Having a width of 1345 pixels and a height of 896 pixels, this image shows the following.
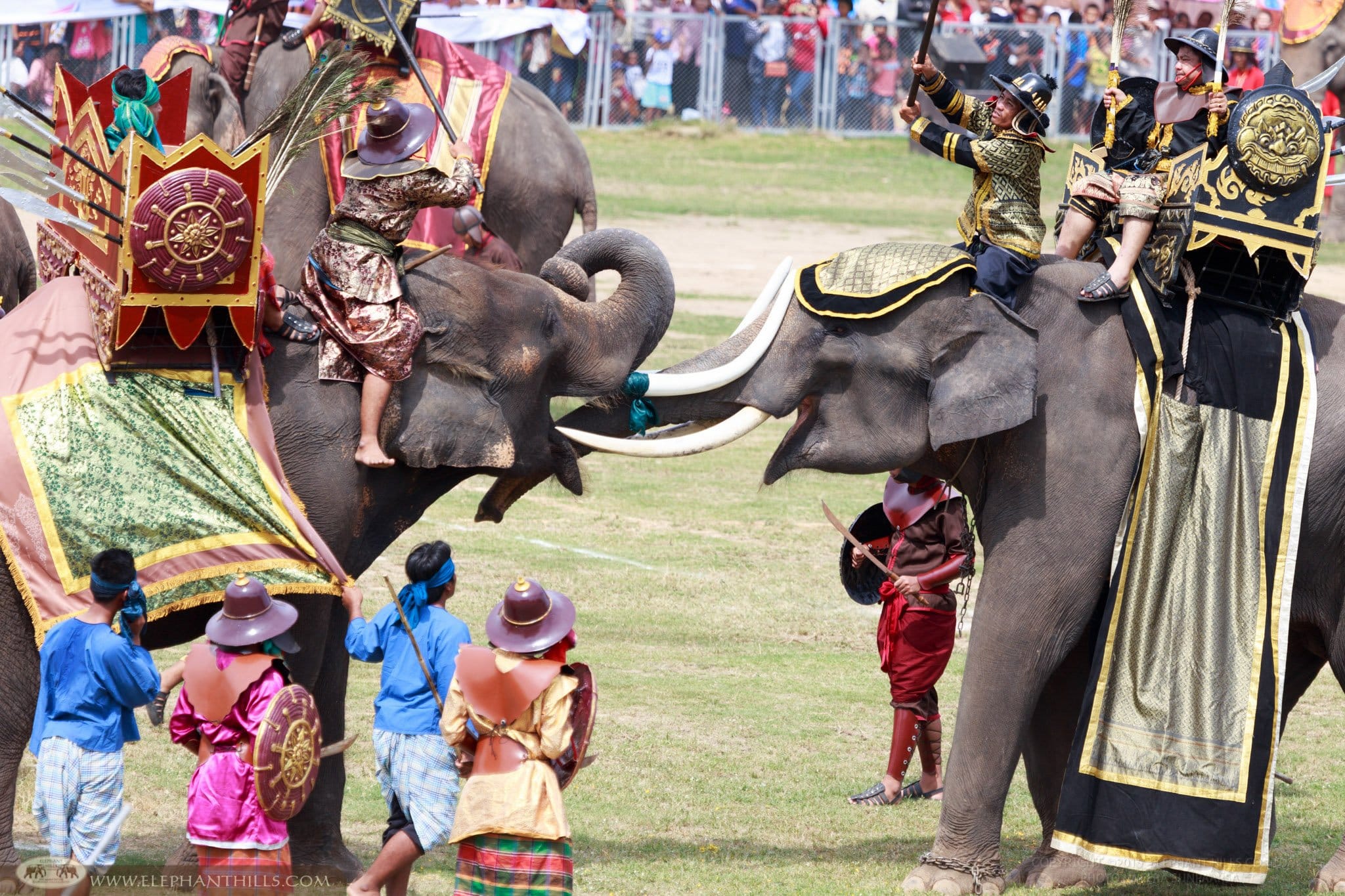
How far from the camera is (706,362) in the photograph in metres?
6.89

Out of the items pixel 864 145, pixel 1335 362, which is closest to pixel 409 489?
pixel 1335 362

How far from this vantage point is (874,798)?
8.19m

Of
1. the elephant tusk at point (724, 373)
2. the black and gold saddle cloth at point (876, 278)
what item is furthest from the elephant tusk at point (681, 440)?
the black and gold saddle cloth at point (876, 278)

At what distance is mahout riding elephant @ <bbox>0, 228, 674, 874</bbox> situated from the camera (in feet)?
20.9

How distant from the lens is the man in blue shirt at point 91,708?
5.78m

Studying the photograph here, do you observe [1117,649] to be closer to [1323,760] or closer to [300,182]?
[1323,760]

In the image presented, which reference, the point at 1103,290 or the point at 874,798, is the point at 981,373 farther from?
the point at 874,798

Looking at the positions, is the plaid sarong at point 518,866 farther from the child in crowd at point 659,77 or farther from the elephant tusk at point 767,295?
the child in crowd at point 659,77

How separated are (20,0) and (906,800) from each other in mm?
19515

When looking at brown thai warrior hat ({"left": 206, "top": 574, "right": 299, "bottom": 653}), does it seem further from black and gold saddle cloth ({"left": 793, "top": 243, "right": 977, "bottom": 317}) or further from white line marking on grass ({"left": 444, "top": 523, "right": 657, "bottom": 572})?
white line marking on grass ({"left": 444, "top": 523, "right": 657, "bottom": 572})

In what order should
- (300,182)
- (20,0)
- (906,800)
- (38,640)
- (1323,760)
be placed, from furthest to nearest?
(20,0)
(300,182)
(1323,760)
(906,800)
(38,640)

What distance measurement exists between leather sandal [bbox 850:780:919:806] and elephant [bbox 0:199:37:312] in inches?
197

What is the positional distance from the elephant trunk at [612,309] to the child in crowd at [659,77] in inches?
828

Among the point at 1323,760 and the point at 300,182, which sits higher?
the point at 300,182
